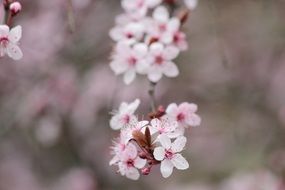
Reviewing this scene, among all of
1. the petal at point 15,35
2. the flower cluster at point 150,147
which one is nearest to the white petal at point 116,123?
the flower cluster at point 150,147

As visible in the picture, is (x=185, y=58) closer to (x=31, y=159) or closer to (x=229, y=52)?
(x=229, y=52)

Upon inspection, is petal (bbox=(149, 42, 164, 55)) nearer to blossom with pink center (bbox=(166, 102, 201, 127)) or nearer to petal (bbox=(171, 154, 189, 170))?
blossom with pink center (bbox=(166, 102, 201, 127))

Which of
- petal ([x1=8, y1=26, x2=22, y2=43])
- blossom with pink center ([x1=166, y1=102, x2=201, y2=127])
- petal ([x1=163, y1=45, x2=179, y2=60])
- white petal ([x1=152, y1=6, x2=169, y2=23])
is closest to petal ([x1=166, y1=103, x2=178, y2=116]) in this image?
blossom with pink center ([x1=166, y1=102, x2=201, y2=127])

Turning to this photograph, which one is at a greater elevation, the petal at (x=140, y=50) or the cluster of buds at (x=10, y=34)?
the petal at (x=140, y=50)

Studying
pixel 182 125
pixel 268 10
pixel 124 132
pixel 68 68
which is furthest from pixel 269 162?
pixel 124 132

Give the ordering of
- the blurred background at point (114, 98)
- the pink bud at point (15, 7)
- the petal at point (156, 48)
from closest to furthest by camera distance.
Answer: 1. the pink bud at point (15, 7)
2. the petal at point (156, 48)
3. the blurred background at point (114, 98)

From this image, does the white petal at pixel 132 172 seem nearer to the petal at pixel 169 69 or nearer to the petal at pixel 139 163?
the petal at pixel 139 163

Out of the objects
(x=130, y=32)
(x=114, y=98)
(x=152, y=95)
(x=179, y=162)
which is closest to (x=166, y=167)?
(x=179, y=162)

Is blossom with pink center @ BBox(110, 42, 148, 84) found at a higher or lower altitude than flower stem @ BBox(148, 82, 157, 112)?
higher
